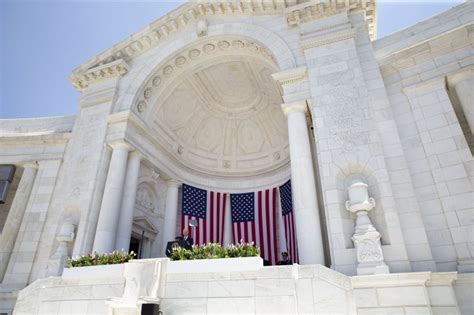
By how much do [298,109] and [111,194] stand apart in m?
9.97

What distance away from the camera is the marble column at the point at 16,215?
15.1 meters

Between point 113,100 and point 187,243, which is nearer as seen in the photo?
point 187,243

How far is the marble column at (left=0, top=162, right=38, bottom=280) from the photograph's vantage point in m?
15.1

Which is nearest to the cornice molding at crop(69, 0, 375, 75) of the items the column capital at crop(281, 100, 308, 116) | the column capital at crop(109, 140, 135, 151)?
the column capital at crop(281, 100, 308, 116)

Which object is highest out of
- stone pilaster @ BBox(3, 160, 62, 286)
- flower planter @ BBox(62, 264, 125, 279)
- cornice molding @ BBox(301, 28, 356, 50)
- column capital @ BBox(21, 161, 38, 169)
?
cornice molding @ BBox(301, 28, 356, 50)

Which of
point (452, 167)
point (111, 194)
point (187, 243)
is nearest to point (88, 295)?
point (187, 243)

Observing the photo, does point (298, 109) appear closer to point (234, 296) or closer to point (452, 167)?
point (452, 167)

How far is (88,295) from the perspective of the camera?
352 inches

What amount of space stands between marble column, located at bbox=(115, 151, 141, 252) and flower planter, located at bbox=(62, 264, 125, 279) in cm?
461

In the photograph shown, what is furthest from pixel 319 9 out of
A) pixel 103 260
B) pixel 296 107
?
pixel 103 260

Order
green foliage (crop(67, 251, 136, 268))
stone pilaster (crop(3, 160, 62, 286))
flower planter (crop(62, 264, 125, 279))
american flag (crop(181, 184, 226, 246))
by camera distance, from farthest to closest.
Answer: american flag (crop(181, 184, 226, 246)) < stone pilaster (crop(3, 160, 62, 286)) < green foliage (crop(67, 251, 136, 268)) < flower planter (crop(62, 264, 125, 279))

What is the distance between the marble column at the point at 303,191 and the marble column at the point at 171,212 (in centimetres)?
974

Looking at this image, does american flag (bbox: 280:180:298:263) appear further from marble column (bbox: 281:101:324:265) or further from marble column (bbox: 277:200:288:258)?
marble column (bbox: 281:101:324:265)

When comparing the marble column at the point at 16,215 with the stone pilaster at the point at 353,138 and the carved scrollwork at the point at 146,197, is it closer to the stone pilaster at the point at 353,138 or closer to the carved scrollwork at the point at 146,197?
the carved scrollwork at the point at 146,197
